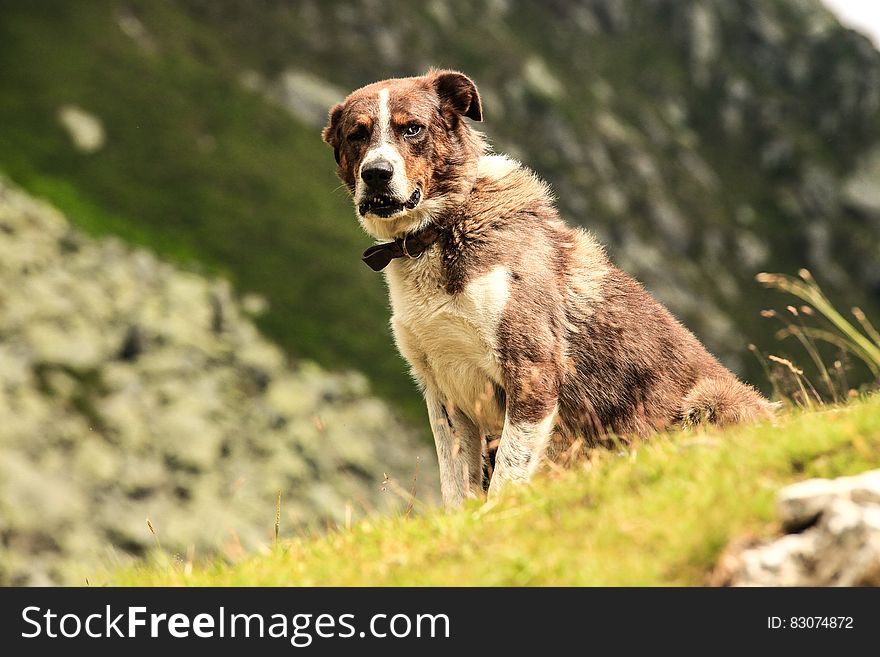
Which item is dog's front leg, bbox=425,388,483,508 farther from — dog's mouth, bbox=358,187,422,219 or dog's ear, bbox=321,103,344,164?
dog's ear, bbox=321,103,344,164

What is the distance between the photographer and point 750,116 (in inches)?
7835

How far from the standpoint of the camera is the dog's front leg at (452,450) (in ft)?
33.0

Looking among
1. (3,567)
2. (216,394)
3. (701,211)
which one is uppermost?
(701,211)

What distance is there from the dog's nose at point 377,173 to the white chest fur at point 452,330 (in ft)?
2.69

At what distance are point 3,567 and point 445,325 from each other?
57.8m

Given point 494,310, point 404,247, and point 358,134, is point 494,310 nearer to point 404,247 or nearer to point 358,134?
point 404,247

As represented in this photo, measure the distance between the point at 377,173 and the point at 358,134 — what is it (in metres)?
0.61

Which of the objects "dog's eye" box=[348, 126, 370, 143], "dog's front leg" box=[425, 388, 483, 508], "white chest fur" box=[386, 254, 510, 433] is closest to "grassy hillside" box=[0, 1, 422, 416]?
"dog's front leg" box=[425, 388, 483, 508]

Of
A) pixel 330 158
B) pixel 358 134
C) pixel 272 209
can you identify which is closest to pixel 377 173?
pixel 358 134

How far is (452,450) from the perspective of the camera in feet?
33.1

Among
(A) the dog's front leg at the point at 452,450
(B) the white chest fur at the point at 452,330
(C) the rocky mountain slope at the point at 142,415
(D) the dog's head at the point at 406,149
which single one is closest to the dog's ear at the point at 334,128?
(D) the dog's head at the point at 406,149

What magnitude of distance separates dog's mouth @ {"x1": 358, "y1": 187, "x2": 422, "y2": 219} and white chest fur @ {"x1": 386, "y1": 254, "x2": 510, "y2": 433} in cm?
49

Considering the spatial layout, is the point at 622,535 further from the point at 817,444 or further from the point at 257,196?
the point at 257,196

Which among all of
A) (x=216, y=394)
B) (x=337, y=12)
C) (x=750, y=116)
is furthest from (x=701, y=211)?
(x=216, y=394)
